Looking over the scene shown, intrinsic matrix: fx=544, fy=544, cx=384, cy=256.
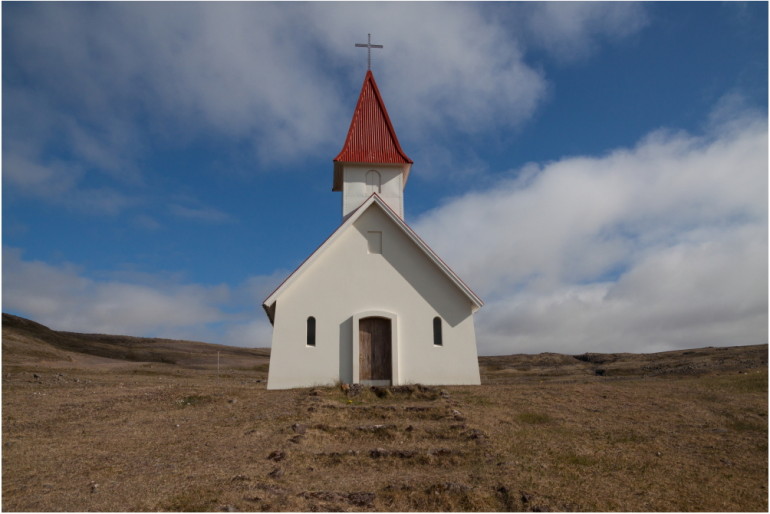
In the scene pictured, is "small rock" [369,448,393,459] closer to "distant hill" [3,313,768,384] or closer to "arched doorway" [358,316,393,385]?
"arched doorway" [358,316,393,385]

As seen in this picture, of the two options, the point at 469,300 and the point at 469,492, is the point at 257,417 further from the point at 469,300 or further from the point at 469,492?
the point at 469,300

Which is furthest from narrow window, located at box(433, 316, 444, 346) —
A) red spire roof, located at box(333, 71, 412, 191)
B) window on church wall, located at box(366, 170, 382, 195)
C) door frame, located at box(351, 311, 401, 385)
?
red spire roof, located at box(333, 71, 412, 191)

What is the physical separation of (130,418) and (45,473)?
4.37 meters

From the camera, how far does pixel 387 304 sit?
19359 mm

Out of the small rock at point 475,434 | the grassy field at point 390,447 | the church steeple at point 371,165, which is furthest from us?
the church steeple at point 371,165

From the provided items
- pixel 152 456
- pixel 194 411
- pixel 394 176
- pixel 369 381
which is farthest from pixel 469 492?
pixel 394 176

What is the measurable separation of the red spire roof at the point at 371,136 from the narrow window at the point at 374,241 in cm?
392

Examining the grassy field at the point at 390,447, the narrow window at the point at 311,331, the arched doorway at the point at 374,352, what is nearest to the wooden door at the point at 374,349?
the arched doorway at the point at 374,352

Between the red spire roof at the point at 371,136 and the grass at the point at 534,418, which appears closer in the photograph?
the grass at the point at 534,418

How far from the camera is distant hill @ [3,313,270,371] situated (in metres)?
33.3

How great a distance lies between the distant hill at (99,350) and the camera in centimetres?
3328

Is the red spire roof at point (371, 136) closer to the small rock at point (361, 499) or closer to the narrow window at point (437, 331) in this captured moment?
the narrow window at point (437, 331)

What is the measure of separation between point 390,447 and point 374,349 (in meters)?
8.30

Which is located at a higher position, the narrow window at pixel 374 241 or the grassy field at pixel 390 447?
the narrow window at pixel 374 241
